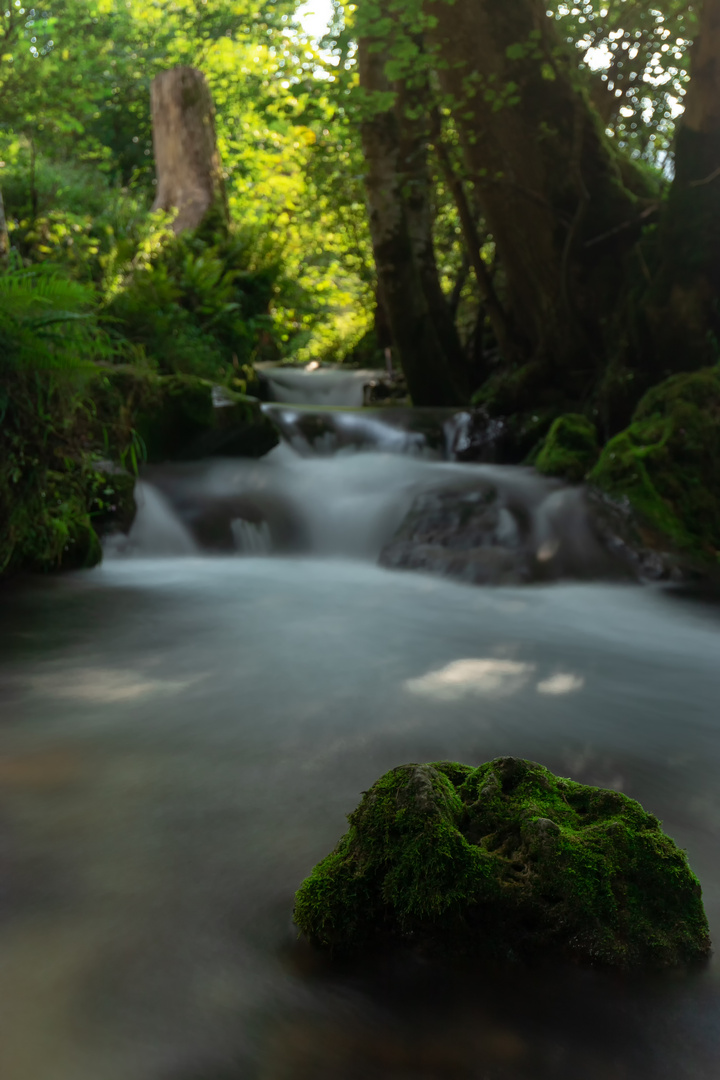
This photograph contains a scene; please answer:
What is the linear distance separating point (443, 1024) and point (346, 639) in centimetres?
311

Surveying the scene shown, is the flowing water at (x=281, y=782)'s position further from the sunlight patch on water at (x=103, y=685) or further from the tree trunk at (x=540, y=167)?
the tree trunk at (x=540, y=167)

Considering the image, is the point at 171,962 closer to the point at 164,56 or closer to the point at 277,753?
the point at 277,753

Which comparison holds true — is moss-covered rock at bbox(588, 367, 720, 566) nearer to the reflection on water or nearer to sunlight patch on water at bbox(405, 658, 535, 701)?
the reflection on water

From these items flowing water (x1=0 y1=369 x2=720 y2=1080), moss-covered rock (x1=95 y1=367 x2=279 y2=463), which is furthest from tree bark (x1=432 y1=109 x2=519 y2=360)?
flowing water (x1=0 y1=369 x2=720 y2=1080)

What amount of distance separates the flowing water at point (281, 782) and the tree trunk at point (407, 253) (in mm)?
5195

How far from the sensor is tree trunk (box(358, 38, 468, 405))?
31.7ft

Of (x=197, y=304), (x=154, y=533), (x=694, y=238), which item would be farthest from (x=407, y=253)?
(x=154, y=533)

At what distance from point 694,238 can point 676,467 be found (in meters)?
2.34

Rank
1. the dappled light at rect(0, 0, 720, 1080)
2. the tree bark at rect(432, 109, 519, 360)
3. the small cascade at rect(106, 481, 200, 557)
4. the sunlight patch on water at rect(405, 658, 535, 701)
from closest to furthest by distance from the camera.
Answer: the dappled light at rect(0, 0, 720, 1080), the sunlight patch on water at rect(405, 658, 535, 701), the small cascade at rect(106, 481, 200, 557), the tree bark at rect(432, 109, 519, 360)

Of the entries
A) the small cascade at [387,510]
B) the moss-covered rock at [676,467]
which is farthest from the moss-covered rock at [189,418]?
the moss-covered rock at [676,467]

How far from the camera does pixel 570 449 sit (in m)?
7.98

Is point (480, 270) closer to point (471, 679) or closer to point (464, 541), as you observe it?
point (464, 541)

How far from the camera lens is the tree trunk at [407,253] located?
9664mm

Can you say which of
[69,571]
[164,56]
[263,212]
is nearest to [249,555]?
[69,571]
